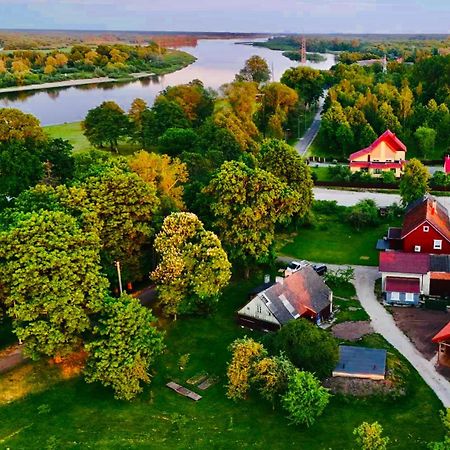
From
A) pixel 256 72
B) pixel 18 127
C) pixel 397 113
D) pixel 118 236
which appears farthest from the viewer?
pixel 256 72

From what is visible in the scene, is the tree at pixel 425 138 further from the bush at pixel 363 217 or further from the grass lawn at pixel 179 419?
the grass lawn at pixel 179 419

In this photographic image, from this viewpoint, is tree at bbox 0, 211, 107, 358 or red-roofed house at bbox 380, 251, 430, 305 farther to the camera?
red-roofed house at bbox 380, 251, 430, 305

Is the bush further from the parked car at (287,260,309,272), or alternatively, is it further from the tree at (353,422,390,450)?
the tree at (353,422,390,450)

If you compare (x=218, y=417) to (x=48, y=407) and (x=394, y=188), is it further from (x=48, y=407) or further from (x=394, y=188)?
(x=394, y=188)

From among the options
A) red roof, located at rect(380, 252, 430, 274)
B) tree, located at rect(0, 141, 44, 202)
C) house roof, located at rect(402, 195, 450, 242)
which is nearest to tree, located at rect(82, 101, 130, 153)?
tree, located at rect(0, 141, 44, 202)

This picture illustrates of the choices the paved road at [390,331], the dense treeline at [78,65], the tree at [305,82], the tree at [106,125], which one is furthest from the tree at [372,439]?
the dense treeline at [78,65]

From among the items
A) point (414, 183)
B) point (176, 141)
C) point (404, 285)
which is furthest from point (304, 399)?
point (176, 141)

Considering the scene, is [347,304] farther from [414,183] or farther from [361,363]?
[414,183]
